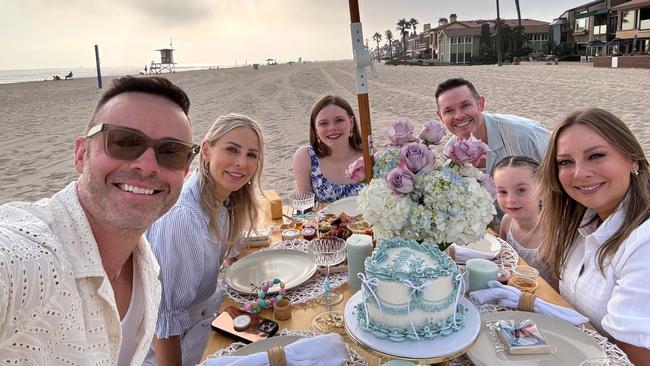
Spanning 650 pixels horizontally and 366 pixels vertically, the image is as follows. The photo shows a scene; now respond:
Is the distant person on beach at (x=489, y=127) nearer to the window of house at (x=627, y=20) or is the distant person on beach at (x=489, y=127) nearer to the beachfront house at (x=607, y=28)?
the beachfront house at (x=607, y=28)

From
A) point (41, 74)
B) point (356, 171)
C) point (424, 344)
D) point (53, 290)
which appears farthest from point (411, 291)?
point (41, 74)

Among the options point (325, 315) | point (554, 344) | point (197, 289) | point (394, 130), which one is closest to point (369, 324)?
point (325, 315)

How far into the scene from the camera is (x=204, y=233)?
2.46 metres

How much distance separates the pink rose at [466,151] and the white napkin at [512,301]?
87 cm

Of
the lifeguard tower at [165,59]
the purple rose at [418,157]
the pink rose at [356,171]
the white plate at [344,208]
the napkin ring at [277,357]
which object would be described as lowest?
the napkin ring at [277,357]

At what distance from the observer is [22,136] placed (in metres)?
13.4

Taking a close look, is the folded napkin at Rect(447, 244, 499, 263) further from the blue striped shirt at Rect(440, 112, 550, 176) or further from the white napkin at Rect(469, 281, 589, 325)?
the blue striped shirt at Rect(440, 112, 550, 176)

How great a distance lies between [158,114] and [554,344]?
1837mm

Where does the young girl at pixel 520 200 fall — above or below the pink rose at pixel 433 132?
below

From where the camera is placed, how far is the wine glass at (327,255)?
6.81ft

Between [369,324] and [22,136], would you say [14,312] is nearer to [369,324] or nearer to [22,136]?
[369,324]

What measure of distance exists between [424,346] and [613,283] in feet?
3.76

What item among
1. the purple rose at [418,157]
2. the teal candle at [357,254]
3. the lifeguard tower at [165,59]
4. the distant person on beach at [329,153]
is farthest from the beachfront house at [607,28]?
the lifeguard tower at [165,59]

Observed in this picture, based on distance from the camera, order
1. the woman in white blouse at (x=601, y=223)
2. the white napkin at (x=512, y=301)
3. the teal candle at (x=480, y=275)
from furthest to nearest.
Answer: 1. the teal candle at (x=480, y=275)
2. the white napkin at (x=512, y=301)
3. the woman in white blouse at (x=601, y=223)
